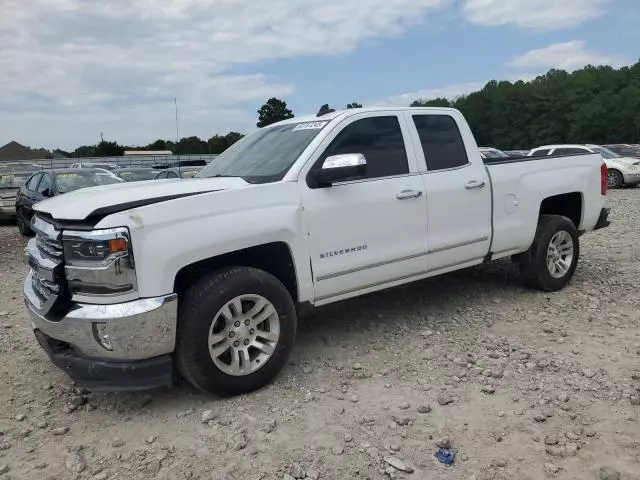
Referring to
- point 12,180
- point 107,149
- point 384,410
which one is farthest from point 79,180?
point 107,149

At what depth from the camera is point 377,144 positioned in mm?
4629

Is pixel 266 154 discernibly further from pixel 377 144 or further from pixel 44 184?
pixel 44 184

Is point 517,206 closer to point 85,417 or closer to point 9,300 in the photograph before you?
point 85,417

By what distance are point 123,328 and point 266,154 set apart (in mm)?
1909

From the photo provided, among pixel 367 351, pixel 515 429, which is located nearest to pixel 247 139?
pixel 367 351

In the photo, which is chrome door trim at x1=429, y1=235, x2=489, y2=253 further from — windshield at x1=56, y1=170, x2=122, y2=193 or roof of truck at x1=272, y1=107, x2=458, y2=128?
windshield at x1=56, y1=170, x2=122, y2=193

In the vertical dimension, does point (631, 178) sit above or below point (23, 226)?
below

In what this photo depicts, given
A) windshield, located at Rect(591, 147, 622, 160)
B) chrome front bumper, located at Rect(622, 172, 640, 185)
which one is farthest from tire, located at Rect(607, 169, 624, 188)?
windshield, located at Rect(591, 147, 622, 160)

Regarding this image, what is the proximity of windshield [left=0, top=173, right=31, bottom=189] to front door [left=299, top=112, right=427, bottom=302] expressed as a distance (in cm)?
1305

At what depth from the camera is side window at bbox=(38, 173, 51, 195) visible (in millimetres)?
11602

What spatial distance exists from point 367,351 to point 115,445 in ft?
6.66

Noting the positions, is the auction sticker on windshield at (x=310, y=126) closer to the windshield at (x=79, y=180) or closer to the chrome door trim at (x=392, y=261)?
the chrome door trim at (x=392, y=261)

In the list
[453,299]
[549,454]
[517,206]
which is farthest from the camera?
[453,299]

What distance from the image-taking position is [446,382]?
154 inches
